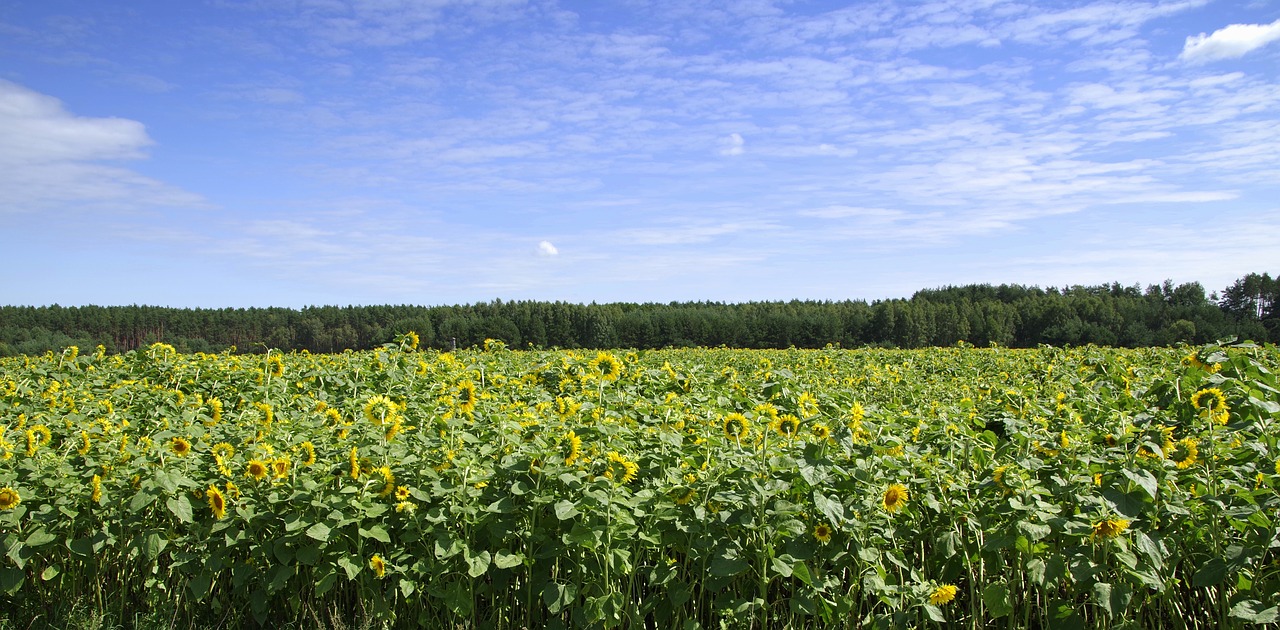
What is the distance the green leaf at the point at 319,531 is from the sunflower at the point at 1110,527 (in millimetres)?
2567

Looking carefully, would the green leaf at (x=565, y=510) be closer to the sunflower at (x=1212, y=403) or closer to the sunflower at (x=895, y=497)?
the sunflower at (x=895, y=497)

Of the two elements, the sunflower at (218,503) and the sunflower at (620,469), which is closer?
the sunflower at (620,469)

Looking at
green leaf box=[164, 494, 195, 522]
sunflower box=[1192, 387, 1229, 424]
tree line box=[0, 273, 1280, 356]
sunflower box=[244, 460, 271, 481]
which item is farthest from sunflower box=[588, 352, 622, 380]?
tree line box=[0, 273, 1280, 356]

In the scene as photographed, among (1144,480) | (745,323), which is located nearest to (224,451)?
(1144,480)

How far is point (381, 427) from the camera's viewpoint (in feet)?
11.2

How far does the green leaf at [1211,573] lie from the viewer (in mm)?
2537

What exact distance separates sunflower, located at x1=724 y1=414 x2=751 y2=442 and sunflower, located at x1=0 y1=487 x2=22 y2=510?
2.76 metres

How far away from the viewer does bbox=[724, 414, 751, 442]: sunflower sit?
122 inches

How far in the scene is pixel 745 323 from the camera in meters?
49.2

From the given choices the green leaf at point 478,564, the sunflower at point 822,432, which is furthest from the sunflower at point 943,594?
the green leaf at point 478,564

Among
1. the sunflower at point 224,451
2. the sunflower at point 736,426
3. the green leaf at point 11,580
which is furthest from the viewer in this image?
the sunflower at point 224,451

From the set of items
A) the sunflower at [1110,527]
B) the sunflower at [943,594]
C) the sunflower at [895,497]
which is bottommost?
the sunflower at [943,594]

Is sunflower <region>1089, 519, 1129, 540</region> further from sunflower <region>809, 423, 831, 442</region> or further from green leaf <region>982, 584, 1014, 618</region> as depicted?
sunflower <region>809, 423, 831, 442</region>

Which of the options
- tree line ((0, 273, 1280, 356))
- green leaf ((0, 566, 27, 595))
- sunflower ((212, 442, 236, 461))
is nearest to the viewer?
green leaf ((0, 566, 27, 595))
